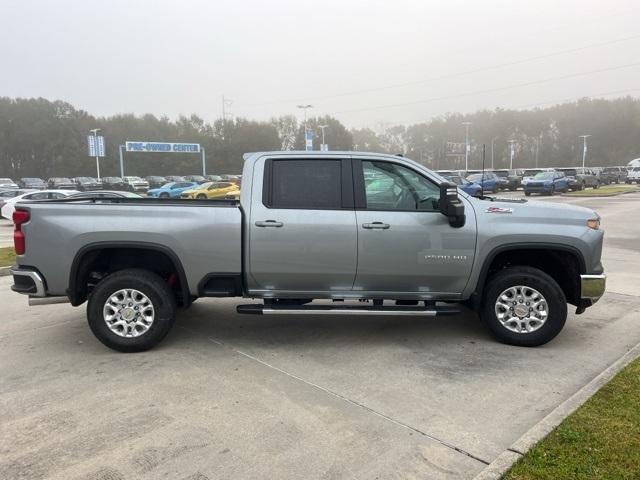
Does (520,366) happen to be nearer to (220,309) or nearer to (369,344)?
(369,344)

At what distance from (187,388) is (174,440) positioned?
84 centimetres

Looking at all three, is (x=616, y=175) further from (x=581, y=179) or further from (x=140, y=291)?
(x=140, y=291)

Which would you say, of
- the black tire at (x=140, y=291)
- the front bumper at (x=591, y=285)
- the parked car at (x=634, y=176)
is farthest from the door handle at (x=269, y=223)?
the parked car at (x=634, y=176)

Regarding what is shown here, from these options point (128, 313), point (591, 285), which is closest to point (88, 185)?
point (128, 313)

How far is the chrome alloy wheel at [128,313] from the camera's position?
5066 mm

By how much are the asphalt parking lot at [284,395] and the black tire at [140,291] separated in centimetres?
15

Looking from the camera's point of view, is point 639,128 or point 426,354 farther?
point 639,128

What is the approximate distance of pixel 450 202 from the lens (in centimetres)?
486

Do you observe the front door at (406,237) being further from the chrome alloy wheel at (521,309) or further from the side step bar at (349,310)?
the chrome alloy wheel at (521,309)

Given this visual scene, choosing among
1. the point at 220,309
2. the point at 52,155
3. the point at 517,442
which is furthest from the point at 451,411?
the point at 52,155

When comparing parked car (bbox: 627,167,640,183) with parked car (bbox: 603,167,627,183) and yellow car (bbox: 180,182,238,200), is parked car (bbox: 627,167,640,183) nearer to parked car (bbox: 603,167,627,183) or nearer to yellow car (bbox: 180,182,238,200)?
parked car (bbox: 603,167,627,183)

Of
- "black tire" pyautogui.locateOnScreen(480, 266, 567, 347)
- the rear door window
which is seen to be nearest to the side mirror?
"black tire" pyautogui.locateOnScreen(480, 266, 567, 347)

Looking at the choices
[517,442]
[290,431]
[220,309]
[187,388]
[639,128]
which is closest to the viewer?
[517,442]

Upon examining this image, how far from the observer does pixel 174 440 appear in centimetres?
350
